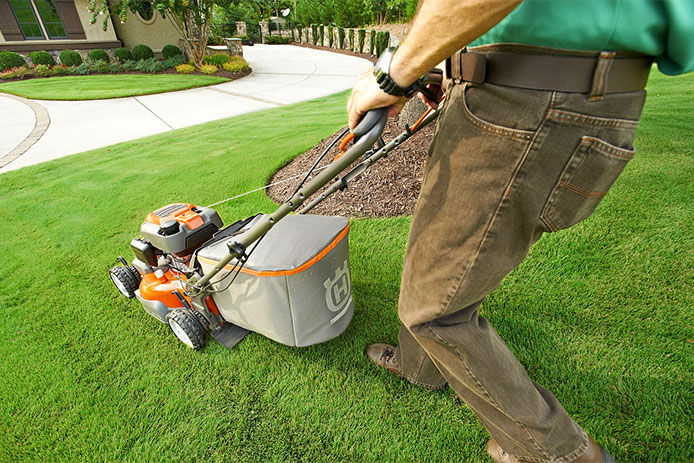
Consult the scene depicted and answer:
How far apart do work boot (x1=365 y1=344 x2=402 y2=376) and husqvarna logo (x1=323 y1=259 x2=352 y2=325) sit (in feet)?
0.72

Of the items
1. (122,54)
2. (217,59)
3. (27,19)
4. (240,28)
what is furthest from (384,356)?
(240,28)

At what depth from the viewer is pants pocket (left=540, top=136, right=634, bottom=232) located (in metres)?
0.72

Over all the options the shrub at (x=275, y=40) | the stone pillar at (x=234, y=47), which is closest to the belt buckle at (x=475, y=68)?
the stone pillar at (x=234, y=47)

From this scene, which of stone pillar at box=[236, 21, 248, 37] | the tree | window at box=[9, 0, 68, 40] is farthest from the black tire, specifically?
stone pillar at box=[236, 21, 248, 37]

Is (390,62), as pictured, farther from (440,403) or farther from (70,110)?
(70,110)

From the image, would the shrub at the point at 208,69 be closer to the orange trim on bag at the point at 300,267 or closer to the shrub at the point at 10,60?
the shrub at the point at 10,60

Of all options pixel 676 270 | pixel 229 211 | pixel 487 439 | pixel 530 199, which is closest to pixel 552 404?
pixel 487 439

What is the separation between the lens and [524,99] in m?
0.72

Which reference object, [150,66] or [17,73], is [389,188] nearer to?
[150,66]

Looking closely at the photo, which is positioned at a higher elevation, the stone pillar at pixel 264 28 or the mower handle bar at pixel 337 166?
the mower handle bar at pixel 337 166

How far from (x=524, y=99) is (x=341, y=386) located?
1.33 meters

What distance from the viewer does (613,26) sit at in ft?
2.08

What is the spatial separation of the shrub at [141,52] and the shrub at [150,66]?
54 cm

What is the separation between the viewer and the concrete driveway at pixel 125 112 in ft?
18.2
